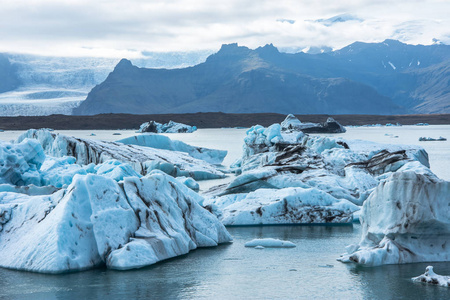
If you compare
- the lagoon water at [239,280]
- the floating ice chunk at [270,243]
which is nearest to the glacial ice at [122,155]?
the floating ice chunk at [270,243]

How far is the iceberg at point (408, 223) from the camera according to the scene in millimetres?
8188

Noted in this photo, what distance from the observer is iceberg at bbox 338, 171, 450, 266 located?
819 cm

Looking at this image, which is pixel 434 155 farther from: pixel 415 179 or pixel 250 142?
pixel 415 179

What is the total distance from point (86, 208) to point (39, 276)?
1117 millimetres

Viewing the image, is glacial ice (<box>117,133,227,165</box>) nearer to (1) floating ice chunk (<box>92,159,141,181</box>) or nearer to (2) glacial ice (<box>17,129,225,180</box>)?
(2) glacial ice (<box>17,129,225,180</box>)

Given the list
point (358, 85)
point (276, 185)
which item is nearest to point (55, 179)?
point (276, 185)

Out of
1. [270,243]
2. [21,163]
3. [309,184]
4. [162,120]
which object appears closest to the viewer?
[270,243]

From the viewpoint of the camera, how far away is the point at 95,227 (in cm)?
807

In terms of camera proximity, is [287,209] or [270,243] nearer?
[270,243]

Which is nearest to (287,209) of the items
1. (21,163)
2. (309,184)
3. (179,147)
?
(309,184)

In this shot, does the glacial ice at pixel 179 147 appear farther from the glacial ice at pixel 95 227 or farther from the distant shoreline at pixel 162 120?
the distant shoreline at pixel 162 120

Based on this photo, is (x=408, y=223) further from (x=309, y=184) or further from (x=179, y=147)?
(x=179, y=147)

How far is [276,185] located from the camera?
573 inches

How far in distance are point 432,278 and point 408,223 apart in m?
1.09
